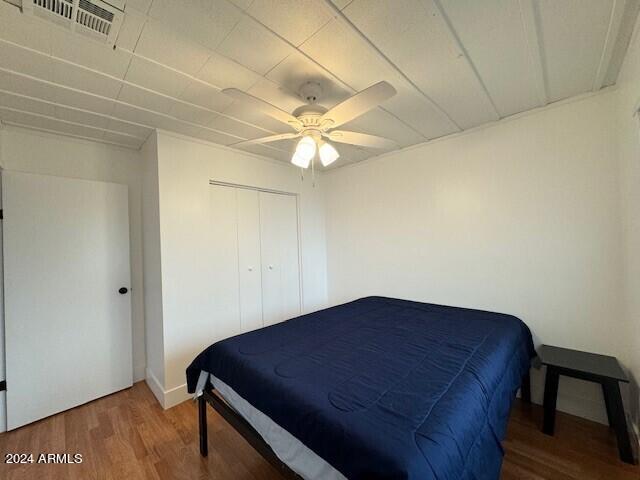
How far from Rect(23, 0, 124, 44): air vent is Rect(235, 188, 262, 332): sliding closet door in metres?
1.77

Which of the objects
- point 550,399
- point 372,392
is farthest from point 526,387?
point 372,392

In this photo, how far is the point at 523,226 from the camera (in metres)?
2.19

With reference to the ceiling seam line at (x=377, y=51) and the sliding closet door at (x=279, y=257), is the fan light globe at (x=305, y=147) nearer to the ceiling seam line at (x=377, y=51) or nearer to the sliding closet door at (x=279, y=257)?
the ceiling seam line at (x=377, y=51)

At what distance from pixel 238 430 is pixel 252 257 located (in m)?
1.84

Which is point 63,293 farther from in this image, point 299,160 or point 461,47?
point 461,47

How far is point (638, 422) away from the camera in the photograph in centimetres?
161

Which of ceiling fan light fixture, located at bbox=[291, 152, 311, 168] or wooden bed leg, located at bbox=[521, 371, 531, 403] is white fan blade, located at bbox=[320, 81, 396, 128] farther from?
wooden bed leg, located at bbox=[521, 371, 531, 403]

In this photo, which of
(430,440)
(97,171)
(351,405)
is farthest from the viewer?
(97,171)

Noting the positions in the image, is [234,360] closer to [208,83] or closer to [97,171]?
[208,83]

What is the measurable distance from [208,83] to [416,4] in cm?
124

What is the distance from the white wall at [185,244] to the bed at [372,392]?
0.73 metres

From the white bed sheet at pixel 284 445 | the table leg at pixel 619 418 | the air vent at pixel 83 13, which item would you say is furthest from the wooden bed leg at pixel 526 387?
the air vent at pixel 83 13

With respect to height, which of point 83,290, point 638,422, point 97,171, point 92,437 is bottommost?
point 92,437

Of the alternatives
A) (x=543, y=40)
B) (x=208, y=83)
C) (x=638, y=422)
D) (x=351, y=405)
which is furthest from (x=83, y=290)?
(x=638, y=422)
